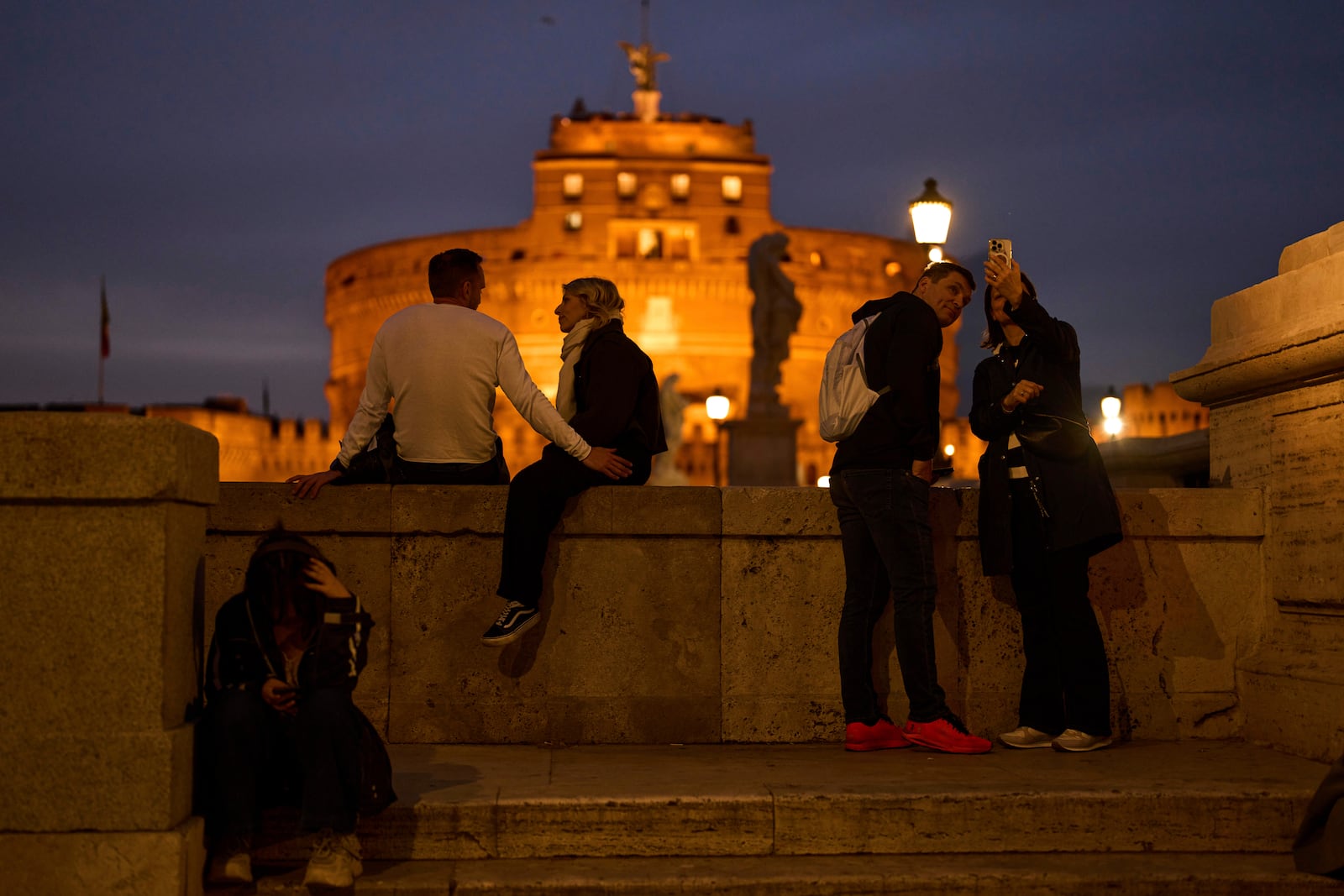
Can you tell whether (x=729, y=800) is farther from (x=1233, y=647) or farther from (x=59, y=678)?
(x=1233, y=647)

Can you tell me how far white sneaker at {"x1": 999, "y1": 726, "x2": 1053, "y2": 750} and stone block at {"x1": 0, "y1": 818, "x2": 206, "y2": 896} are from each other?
2.66m

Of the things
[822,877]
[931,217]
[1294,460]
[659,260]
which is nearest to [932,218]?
[931,217]

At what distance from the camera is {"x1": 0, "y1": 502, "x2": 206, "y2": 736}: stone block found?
11.6 ft

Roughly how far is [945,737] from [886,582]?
540mm

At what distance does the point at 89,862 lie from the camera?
3.52 metres

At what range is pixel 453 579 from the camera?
17.1ft

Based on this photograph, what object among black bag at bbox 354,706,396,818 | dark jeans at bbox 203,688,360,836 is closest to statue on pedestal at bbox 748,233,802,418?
black bag at bbox 354,706,396,818

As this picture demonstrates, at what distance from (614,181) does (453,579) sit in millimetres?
60058

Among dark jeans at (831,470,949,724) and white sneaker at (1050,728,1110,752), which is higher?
dark jeans at (831,470,949,724)

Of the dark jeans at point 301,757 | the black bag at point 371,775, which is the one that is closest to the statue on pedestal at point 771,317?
the black bag at point 371,775

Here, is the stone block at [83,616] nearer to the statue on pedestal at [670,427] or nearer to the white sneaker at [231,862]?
the white sneaker at [231,862]

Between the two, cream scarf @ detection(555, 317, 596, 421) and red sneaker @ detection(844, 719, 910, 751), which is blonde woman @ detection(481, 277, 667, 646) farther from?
red sneaker @ detection(844, 719, 910, 751)

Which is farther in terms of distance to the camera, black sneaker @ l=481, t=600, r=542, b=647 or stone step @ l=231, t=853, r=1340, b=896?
black sneaker @ l=481, t=600, r=542, b=647

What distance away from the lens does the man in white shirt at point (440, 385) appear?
521cm
